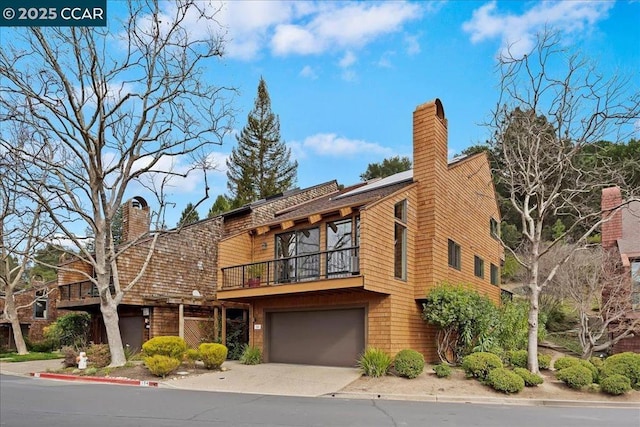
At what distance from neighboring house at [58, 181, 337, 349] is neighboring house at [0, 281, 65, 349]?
32.9 feet

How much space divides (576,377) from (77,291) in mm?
23197

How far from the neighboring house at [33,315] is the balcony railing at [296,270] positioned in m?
19.2

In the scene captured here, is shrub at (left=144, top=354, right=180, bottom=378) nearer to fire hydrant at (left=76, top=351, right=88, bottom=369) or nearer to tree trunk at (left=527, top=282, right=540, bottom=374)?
fire hydrant at (left=76, top=351, right=88, bottom=369)

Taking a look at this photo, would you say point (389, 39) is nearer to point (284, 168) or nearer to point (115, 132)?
point (115, 132)

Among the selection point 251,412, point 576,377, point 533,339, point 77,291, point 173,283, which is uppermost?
point 173,283

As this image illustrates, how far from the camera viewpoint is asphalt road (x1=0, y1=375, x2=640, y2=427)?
8836 mm

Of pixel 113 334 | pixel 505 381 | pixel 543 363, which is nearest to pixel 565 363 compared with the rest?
pixel 543 363

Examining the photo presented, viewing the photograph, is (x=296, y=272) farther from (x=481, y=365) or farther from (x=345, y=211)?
(x=481, y=365)

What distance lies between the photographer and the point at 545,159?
17.5m

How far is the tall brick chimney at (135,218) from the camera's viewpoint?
27.6 meters

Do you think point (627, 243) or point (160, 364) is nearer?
point (160, 364)

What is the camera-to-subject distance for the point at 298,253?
1988cm

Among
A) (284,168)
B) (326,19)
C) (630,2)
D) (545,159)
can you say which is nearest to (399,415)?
(326,19)

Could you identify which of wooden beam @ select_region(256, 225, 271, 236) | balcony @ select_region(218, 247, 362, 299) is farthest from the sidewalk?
wooden beam @ select_region(256, 225, 271, 236)
